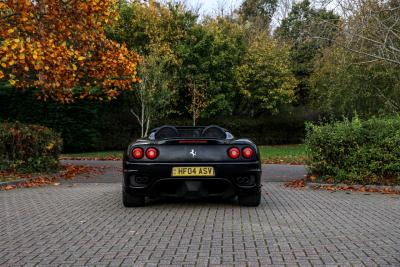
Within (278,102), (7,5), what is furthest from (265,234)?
(278,102)

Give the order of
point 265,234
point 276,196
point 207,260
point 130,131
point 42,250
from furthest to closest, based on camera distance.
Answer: point 130,131 → point 276,196 → point 265,234 → point 42,250 → point 207,260

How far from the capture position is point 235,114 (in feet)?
120

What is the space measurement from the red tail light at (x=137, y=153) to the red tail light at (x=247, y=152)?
1.51 m

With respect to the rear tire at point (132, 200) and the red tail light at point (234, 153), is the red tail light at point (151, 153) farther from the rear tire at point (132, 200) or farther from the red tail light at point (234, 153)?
the red tail light at point (234, 153)

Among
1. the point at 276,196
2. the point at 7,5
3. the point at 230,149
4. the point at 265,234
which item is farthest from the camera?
the point at 7,5

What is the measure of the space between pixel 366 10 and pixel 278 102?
2047cm

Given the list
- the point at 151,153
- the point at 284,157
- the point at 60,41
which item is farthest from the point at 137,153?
the point at 284,157

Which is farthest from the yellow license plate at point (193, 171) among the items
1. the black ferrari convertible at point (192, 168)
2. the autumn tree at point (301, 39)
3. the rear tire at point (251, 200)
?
the autumn tree at point (301, 39)

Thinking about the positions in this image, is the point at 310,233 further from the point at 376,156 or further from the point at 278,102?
the point at 278,102

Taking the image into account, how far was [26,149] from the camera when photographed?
503 inches

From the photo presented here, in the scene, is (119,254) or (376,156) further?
(376,156)

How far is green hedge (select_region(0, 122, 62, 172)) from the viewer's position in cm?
1255

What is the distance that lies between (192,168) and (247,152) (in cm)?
86

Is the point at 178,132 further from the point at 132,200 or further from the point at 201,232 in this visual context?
the point at 201,232
